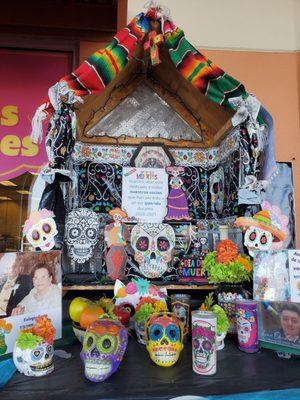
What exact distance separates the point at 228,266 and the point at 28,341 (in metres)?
0.93

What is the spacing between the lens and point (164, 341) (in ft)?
3.93

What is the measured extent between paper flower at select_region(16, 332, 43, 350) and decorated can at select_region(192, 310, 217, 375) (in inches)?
21.1

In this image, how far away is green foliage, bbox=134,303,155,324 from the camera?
4.73ft

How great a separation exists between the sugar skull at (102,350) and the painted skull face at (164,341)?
12 cm

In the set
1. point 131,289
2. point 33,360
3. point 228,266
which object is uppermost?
point 228,266

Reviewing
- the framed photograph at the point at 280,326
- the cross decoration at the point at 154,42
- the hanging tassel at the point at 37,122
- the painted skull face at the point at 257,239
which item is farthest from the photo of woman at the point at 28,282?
the cross decoration at the point at 154,42

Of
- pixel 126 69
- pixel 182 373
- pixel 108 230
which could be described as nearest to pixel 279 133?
pixel 126 69

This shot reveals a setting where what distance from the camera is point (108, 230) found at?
223cm

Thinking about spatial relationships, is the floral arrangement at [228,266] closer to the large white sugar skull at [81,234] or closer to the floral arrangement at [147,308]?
the floral arrangement at [147,308]

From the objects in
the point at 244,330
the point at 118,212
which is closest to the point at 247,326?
the point at 244,330

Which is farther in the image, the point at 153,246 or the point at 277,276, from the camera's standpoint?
the point at 153,246

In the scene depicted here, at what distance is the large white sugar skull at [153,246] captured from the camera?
2.26 meters

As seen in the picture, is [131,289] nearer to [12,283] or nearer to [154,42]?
[12,283]

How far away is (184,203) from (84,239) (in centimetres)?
78
